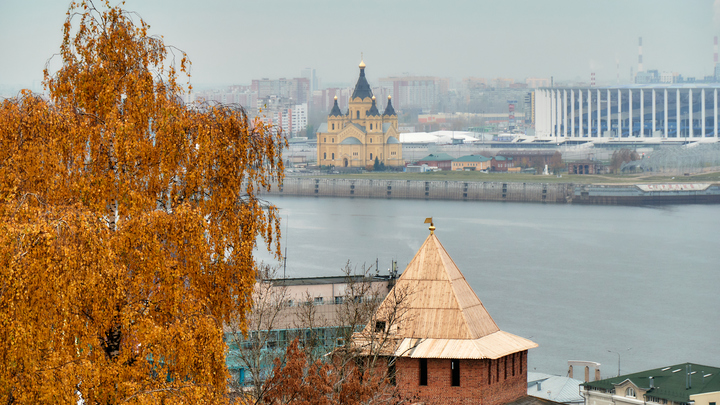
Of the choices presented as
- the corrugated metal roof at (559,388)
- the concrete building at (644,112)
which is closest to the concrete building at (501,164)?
the concrete building at (644,112)

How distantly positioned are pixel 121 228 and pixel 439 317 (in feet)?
11.4

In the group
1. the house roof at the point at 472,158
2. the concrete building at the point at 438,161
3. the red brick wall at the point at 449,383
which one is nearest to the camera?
the red brick wall at the point at 449,383

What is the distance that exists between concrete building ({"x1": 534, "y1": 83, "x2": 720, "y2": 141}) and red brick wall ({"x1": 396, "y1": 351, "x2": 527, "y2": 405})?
6927cm

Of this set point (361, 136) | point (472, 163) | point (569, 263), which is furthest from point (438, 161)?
point (569, 263)

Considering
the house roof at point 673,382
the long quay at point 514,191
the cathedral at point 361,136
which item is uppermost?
the cathedral at point 361,136

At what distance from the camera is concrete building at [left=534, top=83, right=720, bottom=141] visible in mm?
73938

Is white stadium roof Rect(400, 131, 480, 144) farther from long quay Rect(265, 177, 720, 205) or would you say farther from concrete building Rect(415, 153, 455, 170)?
long quay Rect(265, 177, 720, 205)

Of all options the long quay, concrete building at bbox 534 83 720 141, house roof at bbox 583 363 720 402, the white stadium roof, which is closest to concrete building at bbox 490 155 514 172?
concrete building at bbox 534 83 720 141

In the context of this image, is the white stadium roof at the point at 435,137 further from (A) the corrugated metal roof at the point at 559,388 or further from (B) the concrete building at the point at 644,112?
(A) the corrugated metal roof at the point at 559,388

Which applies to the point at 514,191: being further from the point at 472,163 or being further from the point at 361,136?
the point at 361,136

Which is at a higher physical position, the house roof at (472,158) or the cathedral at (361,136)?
the cathedral at (361,136)

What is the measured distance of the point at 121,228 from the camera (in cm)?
362

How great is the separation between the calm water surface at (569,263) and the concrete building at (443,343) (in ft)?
32.6

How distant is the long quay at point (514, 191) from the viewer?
5341 centimetres
